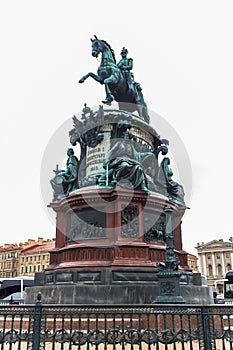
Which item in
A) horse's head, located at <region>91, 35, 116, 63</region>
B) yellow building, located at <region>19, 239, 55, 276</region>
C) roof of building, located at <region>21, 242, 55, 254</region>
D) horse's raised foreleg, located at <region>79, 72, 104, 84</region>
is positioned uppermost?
horse's head, located at <region>91, 35, 116, 63</region>

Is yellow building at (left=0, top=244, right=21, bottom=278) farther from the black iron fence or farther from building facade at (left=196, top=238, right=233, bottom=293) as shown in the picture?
the black iron fence

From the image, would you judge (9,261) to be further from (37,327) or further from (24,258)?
(37,327)

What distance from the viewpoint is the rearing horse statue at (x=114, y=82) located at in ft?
63.0

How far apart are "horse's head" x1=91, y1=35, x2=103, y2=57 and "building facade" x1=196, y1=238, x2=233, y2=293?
8524cm

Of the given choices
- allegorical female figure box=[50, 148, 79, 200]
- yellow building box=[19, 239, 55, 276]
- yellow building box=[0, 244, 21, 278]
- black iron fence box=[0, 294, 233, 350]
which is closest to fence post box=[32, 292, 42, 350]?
black iron fence box=[0, 294, 233, 350]

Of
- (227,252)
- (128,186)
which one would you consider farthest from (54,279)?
(227,252)

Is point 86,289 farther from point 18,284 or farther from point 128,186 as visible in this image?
point 18,284

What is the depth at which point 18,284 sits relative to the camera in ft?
104

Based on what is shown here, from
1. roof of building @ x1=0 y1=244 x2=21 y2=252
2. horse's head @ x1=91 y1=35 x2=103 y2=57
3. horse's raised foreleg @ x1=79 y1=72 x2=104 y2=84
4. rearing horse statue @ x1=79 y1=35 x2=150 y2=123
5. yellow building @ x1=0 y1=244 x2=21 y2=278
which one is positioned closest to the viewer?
rearing horse statue @ x1=79 y1=35 x2=150 y2=123

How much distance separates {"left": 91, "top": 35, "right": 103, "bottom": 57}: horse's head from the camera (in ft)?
65.4

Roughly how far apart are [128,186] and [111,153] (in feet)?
7.33

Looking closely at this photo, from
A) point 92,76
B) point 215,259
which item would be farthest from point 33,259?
point 92,76

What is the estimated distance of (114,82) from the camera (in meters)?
19.1

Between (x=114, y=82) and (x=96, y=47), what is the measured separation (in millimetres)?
2690
